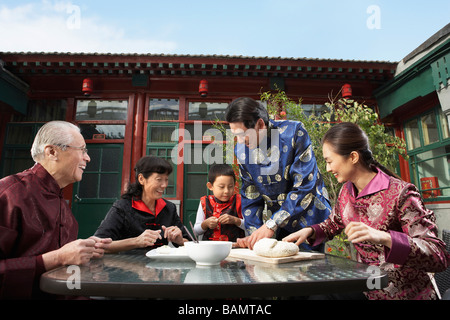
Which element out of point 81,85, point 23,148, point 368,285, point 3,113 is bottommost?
point 368,285

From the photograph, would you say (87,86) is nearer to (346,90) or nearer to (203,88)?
(203,88)

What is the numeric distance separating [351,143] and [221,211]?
6.29 ft

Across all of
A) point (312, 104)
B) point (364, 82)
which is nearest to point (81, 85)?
point (312, 104)

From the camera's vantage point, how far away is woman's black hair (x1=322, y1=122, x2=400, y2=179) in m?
1.41

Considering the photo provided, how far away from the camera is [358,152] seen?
4.65 ft

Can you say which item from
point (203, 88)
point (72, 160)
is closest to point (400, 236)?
point (72, 160)

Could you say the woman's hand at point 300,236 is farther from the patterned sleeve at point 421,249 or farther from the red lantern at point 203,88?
the red lantern at point 203,88

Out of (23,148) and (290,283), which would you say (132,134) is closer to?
(23,148)

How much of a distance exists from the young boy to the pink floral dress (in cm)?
148

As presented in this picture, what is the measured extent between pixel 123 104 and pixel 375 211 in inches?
238

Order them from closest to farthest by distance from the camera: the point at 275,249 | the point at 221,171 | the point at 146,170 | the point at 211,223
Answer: the point at 275,249
the point at 146,170
the point at 211,223
the point at 221,171

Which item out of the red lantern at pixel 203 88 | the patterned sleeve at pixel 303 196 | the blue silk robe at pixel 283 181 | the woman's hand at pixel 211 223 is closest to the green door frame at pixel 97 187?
the red lantern at pixel 203 88

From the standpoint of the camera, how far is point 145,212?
223 cm

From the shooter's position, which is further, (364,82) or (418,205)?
(364,82)
